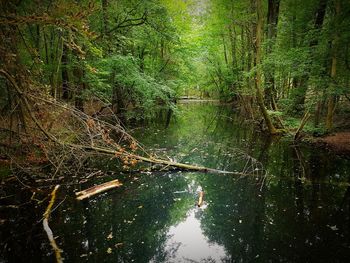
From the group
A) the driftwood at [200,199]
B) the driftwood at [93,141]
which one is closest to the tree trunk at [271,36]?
the driftwood at [93,141]

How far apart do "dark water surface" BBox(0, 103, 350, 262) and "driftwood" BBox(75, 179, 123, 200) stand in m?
0.16

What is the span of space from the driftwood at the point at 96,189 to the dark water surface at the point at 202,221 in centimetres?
16

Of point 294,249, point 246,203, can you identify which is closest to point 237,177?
point 246,203

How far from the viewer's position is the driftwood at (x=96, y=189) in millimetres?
6445

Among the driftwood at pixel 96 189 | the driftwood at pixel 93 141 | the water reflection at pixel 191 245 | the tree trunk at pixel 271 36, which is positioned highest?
the tree trunk at pixel 271 36

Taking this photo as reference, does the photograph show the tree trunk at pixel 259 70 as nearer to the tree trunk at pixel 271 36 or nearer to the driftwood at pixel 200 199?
the tree trunk at pixel 271 36

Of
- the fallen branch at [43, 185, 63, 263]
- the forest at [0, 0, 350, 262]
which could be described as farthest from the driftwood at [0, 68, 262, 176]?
the fallen branch at [43, 185, 63, 263]

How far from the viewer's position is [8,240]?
4.75 metres

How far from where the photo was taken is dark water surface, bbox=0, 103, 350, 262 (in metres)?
4.53

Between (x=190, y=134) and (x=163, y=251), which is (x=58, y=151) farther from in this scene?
(x=190, y=134)

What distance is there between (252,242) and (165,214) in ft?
6.83

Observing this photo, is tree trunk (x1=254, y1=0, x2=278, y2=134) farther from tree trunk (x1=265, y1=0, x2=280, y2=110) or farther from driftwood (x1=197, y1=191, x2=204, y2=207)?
driftwood (x1=197, y1=191, x2=204, y2=207)

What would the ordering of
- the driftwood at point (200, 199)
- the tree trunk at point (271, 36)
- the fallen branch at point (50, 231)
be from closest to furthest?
the fallen branch at point (50, 231)
the driftwood at point (200, 199)
the tree trunk at point (271, 36)

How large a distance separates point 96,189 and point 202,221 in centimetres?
305
